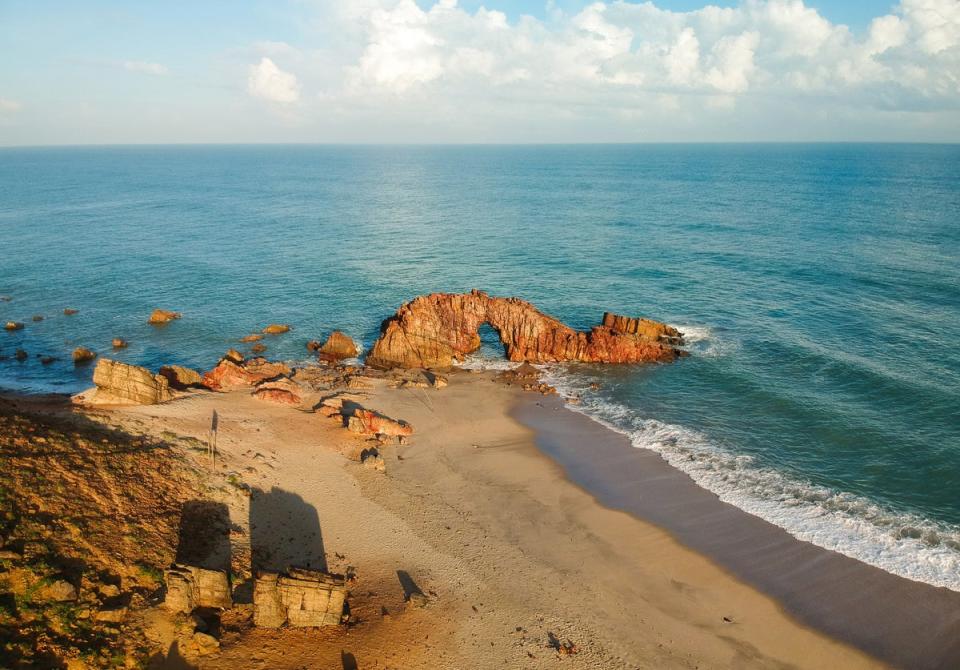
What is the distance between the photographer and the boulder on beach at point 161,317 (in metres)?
61.8

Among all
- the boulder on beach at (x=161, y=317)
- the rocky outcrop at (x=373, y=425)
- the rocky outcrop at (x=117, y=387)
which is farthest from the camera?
the boulder on beach at (x=161, y=317)

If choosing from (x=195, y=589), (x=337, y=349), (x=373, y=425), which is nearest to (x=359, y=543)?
(x=195, y=589)

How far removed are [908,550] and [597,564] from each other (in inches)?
619

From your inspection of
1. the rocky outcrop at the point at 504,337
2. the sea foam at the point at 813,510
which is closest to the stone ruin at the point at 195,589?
the sea foam at the point at 813,510

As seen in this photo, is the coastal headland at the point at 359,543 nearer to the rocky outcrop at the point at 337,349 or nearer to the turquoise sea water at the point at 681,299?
the turquoise sea water at the point at 681,299

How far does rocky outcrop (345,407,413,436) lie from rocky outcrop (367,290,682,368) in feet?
39.4

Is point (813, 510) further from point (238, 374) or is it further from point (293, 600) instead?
point (238, 374)

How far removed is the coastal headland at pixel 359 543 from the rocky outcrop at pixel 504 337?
8.89 m

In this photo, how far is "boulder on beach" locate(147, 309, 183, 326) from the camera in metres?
61.8

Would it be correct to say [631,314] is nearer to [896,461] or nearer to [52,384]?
[896,461]

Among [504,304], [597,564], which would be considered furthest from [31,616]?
[504,304]

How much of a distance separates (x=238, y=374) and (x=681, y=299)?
4770 cm

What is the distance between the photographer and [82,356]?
53.0 m

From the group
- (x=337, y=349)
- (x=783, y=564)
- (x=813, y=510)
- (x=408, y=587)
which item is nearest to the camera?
(x=408, y=587)
